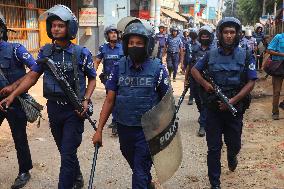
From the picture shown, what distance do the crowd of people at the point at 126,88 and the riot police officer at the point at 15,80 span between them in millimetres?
10

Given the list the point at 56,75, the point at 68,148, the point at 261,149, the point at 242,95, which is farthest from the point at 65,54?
the point at 261,149

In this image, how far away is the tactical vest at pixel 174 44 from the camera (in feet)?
47.3

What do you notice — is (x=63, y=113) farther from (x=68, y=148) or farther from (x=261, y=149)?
(x=261, y=149)

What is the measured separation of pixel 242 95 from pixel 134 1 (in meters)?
28.1

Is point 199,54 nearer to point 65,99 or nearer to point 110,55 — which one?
point 110,55

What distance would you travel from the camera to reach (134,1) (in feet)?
104

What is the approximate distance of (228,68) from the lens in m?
4.38

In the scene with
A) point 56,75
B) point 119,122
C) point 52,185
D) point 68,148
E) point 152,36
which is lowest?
point 52,185

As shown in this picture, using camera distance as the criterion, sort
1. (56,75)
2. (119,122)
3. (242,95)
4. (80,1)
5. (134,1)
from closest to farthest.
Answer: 1. (119,122)
2. (56,75)
3. (242,95)
4. (80,1)
5. (134,1)

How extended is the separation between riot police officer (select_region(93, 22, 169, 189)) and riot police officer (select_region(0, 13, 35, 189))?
4.34 feet

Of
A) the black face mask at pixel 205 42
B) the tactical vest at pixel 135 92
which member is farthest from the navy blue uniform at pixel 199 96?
the tactical vest at pixel 135 92

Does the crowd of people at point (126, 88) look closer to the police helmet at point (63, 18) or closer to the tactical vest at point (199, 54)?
the police helmet at point (63, 18)

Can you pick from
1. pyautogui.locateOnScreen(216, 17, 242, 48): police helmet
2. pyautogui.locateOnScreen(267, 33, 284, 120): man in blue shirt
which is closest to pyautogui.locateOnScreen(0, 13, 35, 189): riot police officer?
pyautogui.locateOnScreen(216, 17, 242, 48): police helmet

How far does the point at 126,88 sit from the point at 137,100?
0.48ft
